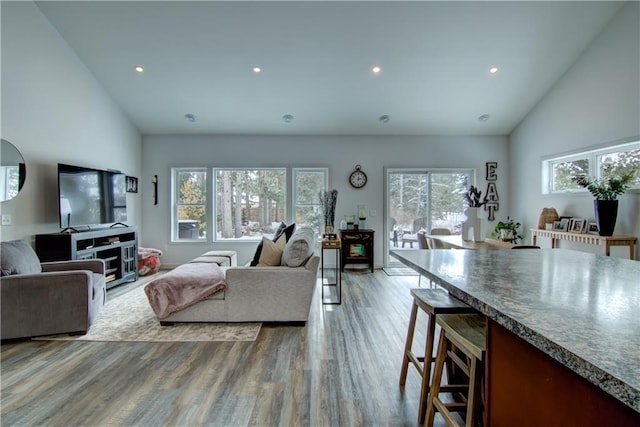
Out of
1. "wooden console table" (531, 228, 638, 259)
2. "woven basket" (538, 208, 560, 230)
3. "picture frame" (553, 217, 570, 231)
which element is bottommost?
"wooden console table" (531, 228, 638, 259)

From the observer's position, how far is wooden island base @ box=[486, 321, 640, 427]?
2.21 feet

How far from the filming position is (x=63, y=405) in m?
1.87

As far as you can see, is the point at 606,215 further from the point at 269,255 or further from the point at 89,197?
the point at 89,197

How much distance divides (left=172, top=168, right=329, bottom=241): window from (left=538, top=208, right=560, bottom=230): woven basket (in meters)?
3.71

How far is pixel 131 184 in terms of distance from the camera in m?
5.41

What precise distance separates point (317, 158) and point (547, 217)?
4038 millimetres

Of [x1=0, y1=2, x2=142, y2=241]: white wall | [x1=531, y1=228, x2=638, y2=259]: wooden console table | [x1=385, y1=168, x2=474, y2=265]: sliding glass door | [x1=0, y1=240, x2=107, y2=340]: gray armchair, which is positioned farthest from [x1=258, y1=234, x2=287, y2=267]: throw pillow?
[x1=531, y1=228, x2=638, y2=259]: wooden console table

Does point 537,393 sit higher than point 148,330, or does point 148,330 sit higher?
point 537,393

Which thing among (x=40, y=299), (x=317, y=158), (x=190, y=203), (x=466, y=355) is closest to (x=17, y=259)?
(x=40, y=299)

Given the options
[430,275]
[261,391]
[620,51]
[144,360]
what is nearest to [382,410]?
[261,391]

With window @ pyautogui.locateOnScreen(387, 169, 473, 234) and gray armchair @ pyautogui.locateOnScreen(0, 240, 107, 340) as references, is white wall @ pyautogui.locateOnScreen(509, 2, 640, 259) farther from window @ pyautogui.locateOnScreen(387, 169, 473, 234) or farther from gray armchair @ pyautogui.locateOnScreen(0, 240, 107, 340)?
gray armchair @ pyautogui.locateOnScreen(0, 240, 107, 340)

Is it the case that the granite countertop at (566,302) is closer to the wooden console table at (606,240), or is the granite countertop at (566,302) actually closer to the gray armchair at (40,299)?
the wooden console table at (606,240)

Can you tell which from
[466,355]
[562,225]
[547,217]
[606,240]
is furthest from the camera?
[547,217]

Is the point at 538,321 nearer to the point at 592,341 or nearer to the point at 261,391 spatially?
the point at 592,341
